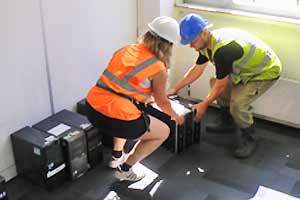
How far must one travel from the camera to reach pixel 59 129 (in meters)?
3.02

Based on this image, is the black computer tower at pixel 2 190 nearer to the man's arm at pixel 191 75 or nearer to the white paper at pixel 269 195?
the man's arm at pixel 191 75

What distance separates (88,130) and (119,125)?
15.9 inches

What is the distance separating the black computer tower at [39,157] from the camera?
2.85 meters

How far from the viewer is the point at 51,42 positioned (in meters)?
3.06

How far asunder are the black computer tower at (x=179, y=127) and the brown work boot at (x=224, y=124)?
0.74ft

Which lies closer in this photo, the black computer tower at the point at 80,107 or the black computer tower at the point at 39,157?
the black computer tower at the point at 39,157

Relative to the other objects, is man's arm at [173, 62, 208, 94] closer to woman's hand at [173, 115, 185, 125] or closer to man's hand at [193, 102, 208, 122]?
man's hand at [193, 102, 208, 122]

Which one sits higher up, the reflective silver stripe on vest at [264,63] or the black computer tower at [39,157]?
the reflective silver stripe on vest at [264,63]

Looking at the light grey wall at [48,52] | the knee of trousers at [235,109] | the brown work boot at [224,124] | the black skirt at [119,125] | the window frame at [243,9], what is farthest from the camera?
the brown work boot at [224,124]

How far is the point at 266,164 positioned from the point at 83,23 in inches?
64.3

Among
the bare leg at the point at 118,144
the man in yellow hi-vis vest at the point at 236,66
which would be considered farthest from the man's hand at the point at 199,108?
the bare leg at the point at 118,144

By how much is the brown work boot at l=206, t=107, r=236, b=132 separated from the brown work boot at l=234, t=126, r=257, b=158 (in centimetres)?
23

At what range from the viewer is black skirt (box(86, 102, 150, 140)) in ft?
8.94

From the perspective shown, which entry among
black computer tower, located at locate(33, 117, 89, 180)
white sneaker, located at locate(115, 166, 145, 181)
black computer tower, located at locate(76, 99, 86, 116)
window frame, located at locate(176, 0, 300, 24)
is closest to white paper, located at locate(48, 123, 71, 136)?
black computer tower, located at locate(33, 117, 89, 180)
